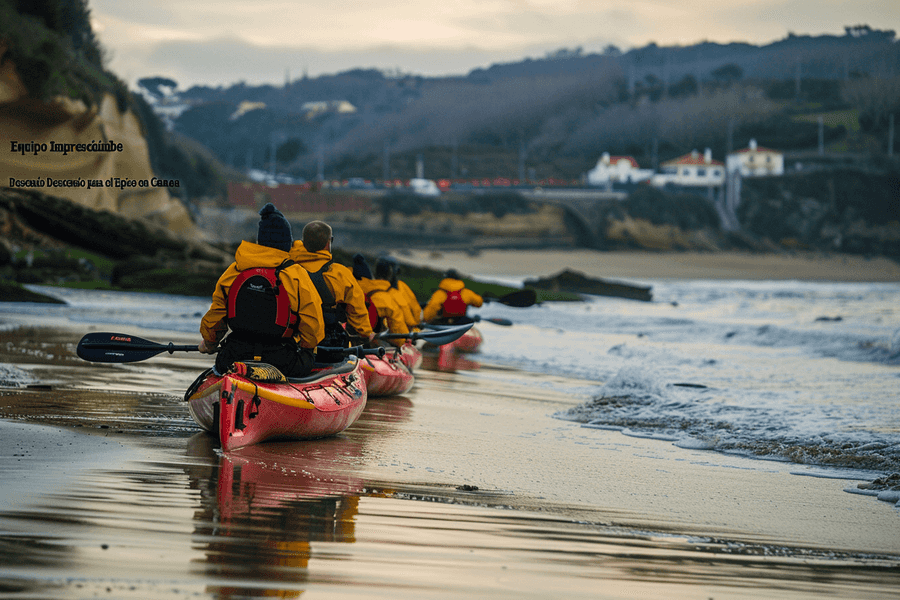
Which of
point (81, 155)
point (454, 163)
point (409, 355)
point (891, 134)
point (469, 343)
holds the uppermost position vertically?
point (891, 134)

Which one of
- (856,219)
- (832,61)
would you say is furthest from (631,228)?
(832,61)

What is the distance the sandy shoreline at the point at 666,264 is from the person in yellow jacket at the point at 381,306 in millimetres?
51245

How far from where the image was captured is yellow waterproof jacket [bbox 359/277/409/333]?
10555 millimetres

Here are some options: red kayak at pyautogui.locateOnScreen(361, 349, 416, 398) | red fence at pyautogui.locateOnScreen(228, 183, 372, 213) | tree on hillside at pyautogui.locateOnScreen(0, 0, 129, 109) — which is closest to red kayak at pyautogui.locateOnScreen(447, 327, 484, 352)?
red kayak at pyautogui.locateOnScreen(361, 349, 416, 398)

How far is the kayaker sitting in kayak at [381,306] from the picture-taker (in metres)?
10.5

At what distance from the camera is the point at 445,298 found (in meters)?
15.5

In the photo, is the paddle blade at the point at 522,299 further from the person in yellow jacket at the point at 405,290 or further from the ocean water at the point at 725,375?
the person in yellow jacket at the point at 405,290

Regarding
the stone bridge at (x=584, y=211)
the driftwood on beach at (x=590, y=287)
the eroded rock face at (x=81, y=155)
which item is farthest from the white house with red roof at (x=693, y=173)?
the eroded rock face at (x=81, y=155)

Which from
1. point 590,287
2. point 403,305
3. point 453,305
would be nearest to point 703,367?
point 453,305

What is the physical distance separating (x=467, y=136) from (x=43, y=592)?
160606 millimetres

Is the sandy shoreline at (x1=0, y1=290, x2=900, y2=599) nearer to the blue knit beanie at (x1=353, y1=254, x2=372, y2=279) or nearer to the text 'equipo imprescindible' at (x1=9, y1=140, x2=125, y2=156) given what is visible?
the blue knit beanie at (x1=353, y1=254, x2=372, y2=279)

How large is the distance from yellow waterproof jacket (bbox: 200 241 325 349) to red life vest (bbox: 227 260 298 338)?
0.04m

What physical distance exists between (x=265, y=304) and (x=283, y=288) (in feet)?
0.55

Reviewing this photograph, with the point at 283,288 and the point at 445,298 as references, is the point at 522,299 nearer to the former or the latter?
Result: the point at 445,298
